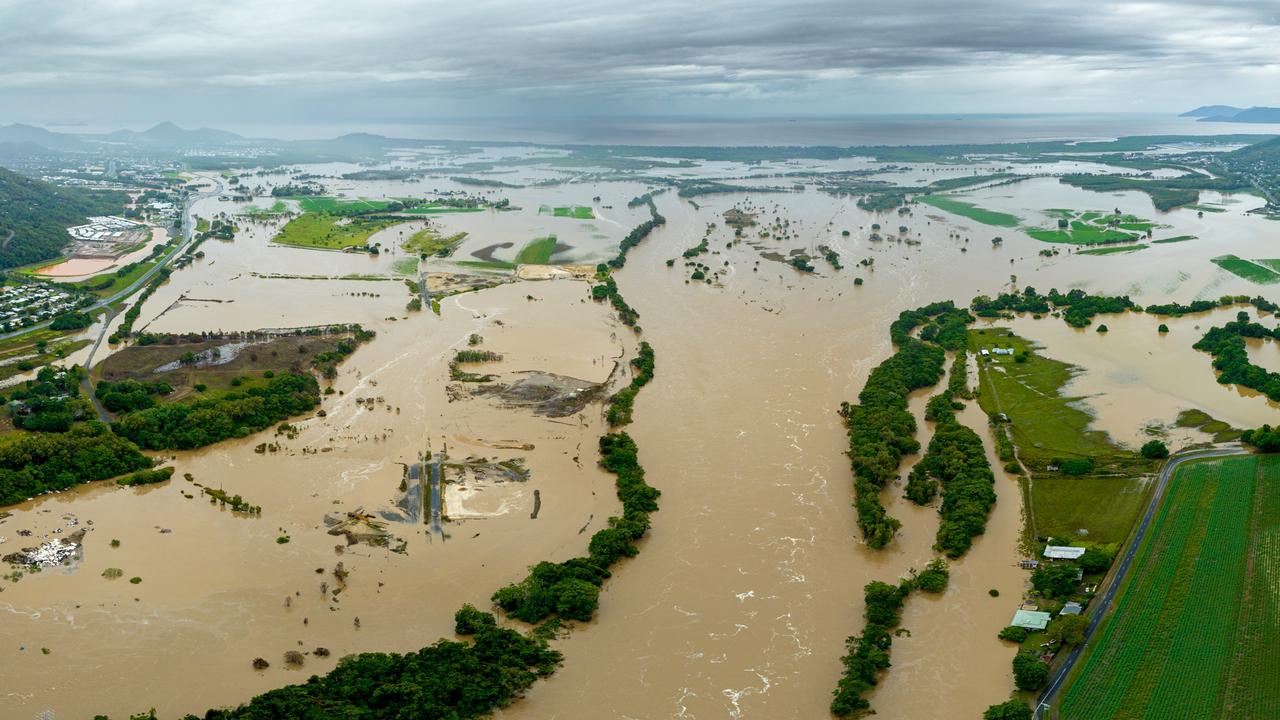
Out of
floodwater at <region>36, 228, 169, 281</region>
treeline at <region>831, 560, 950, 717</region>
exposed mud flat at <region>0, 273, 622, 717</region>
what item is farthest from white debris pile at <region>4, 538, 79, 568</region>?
floodwater at <region>36, 228, 169, 281</region>

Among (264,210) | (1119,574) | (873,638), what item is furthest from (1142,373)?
(264,210)

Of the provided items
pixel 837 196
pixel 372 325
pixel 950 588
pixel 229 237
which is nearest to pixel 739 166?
pixel 837 196

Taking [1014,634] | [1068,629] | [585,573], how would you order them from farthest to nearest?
[585,573]
[1014,634]
[1068,629]

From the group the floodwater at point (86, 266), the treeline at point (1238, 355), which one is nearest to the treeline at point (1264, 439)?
the treeline at point (1238, 355)

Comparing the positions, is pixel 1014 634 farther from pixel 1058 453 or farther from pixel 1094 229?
pixel 1094 229

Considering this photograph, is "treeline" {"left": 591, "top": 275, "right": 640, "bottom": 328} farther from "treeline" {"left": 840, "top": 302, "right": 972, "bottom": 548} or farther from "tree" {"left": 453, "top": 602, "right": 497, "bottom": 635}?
"tree" {"left": 453, "top": 602, "right": 497, "bottom": 635}

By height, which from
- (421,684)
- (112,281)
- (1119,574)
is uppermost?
(112,281)
